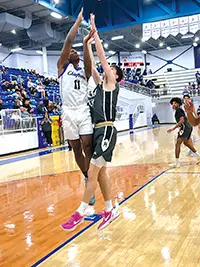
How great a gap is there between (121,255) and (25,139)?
10648 mm

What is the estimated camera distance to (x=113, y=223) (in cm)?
401

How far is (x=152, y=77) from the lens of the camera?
1292 inches

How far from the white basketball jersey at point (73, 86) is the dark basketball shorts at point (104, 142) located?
0.42m

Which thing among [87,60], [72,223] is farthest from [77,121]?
[72,223]

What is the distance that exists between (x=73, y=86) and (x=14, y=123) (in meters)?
9.65

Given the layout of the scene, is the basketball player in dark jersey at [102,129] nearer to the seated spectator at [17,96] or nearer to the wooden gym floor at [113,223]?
the wooden gym floor at [113,223]

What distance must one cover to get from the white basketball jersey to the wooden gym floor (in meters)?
1.40

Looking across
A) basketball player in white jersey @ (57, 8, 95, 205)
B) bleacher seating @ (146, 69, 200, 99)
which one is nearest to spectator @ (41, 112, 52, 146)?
basketball player in white jersey @ (57, 8, 95, 205)

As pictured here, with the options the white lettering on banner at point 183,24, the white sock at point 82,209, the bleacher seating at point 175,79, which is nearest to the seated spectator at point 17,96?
the white lettering on banner at point 183,24

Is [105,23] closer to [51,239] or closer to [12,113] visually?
[12,113]

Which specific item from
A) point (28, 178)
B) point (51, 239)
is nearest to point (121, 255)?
point (51, 239)

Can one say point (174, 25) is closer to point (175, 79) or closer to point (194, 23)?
point (194, 23)

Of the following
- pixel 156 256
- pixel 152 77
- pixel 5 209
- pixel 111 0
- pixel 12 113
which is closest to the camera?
pixel 156 256

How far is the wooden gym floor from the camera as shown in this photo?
3057 mm
